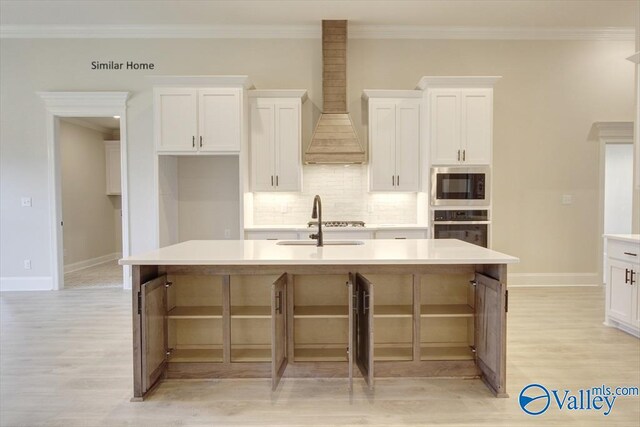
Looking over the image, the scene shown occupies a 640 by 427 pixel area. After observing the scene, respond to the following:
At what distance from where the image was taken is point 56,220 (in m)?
5.34

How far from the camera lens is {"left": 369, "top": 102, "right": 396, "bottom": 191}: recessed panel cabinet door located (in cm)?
497

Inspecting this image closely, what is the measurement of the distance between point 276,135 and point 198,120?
3.04 feet

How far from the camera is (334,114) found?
4.93 meters

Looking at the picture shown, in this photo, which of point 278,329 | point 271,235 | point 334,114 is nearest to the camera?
point 278,329

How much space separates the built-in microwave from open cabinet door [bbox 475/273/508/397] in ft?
7.52

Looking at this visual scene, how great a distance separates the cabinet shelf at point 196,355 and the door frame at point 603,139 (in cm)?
527

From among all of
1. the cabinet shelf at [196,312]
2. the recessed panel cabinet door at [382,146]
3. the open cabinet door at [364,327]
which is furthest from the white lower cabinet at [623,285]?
the cabinet shelf at [196,312]

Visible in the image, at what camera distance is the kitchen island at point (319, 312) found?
7.85ft

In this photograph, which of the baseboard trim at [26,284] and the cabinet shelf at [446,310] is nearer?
the cabinet shelf at [446,310]

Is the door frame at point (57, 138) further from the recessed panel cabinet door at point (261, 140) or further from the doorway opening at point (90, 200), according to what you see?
the recessed panel cabinet door at point (261, 140)

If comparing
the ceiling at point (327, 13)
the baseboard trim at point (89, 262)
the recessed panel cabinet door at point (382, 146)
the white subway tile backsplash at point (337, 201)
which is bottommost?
the baseboard trim at point (89, 262)

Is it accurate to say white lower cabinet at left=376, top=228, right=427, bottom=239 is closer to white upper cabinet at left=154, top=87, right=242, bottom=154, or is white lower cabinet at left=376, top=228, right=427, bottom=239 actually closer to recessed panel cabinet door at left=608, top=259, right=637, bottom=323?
recessed panel cabinet door at left=608, top=259, right=637, bottom=323

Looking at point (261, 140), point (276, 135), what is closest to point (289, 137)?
point (276, 135)

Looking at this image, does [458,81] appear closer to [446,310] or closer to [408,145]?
[408,145]
